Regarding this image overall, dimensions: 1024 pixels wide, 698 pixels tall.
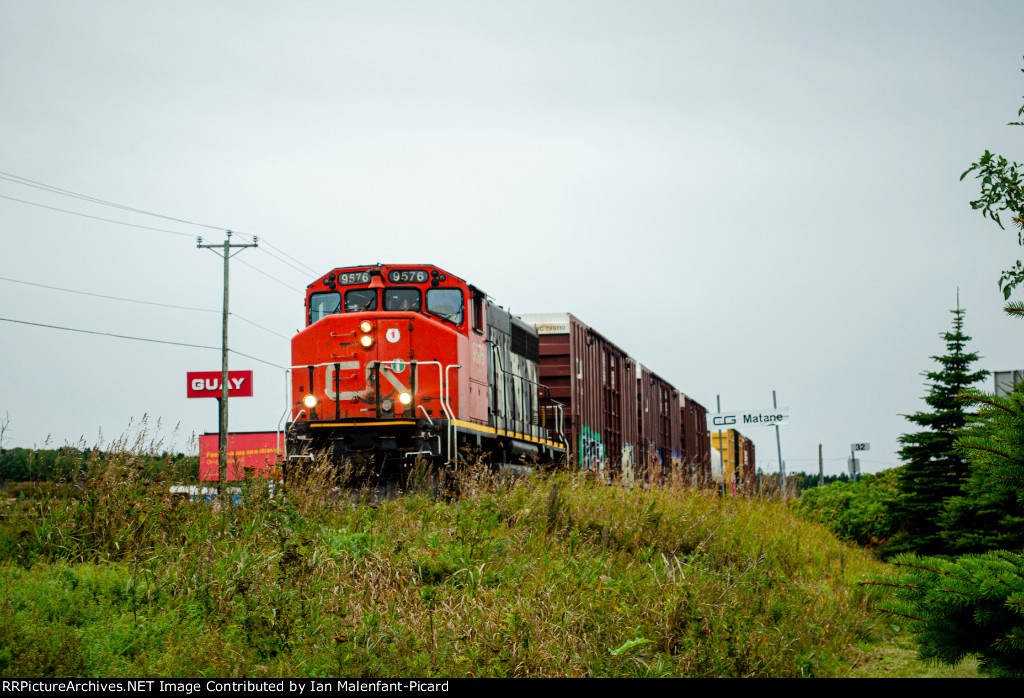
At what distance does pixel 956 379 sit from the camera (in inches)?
464

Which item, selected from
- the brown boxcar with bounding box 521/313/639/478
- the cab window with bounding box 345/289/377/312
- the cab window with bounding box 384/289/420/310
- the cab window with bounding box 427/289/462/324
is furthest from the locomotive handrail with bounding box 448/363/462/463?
the brown boxcar with bounding box 521/313/639/478

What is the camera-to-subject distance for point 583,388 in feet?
61.2

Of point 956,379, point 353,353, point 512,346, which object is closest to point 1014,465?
point 956,379

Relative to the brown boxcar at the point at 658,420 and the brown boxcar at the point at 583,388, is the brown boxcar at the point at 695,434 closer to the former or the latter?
the brown boxcar at the point at 658,420

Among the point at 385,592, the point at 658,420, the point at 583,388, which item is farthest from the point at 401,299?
the point at 658,420

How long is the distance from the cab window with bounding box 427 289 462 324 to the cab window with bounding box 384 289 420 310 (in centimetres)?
21

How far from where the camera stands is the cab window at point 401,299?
13.5 meters

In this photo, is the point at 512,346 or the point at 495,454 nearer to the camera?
the point at 495,454

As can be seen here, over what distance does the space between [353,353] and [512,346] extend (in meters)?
3.80

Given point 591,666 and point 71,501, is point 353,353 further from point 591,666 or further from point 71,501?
point 591,666

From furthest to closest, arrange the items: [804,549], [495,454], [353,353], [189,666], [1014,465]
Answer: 1. [495,454]
2. [353,353]
3. [804,549]
4. [189,666]
5. [1014,465]

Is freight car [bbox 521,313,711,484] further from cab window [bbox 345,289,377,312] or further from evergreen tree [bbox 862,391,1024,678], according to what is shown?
evergreen tree [bbox 862,391,1024,678]

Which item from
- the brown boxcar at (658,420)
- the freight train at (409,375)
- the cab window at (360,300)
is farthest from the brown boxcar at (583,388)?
the cab window at (360,300)

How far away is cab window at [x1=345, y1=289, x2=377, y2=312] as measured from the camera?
13.6 m
